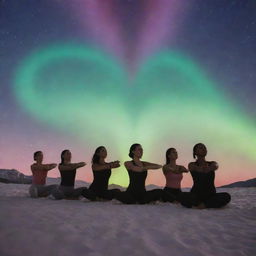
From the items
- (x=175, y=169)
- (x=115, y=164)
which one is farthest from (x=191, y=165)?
(x=115, y=164)

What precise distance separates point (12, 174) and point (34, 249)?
2976 centimetres

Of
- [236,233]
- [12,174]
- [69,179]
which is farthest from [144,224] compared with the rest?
[12,174]

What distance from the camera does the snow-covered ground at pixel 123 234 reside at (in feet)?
15.8

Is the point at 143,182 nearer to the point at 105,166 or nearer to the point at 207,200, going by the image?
the point at 105,166

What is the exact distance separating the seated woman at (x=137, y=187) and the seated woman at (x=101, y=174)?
0.65m

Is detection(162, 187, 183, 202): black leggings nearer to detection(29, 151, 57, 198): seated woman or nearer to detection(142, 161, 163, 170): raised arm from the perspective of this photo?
detection(142, 161, 163, 170): raised arm

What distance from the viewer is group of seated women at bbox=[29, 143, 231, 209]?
983 cm

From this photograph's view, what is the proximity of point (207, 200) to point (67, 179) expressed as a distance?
5.41m

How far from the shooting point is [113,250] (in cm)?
479

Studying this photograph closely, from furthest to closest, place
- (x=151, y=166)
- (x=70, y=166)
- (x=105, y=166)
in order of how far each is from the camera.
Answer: (x=70, y=166) < (x=105, y=166) < (x=151, y=166)

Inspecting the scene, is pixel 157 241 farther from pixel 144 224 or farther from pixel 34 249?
pixel 34 249

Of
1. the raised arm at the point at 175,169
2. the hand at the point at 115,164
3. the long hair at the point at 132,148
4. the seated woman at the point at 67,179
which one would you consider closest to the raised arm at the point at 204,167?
the raised arm at the point at 175,169

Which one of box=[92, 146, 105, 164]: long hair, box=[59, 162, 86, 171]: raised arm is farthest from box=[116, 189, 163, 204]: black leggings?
box=[59, 162, 86, 171]: raised arm

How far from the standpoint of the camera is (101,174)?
11.4 m
